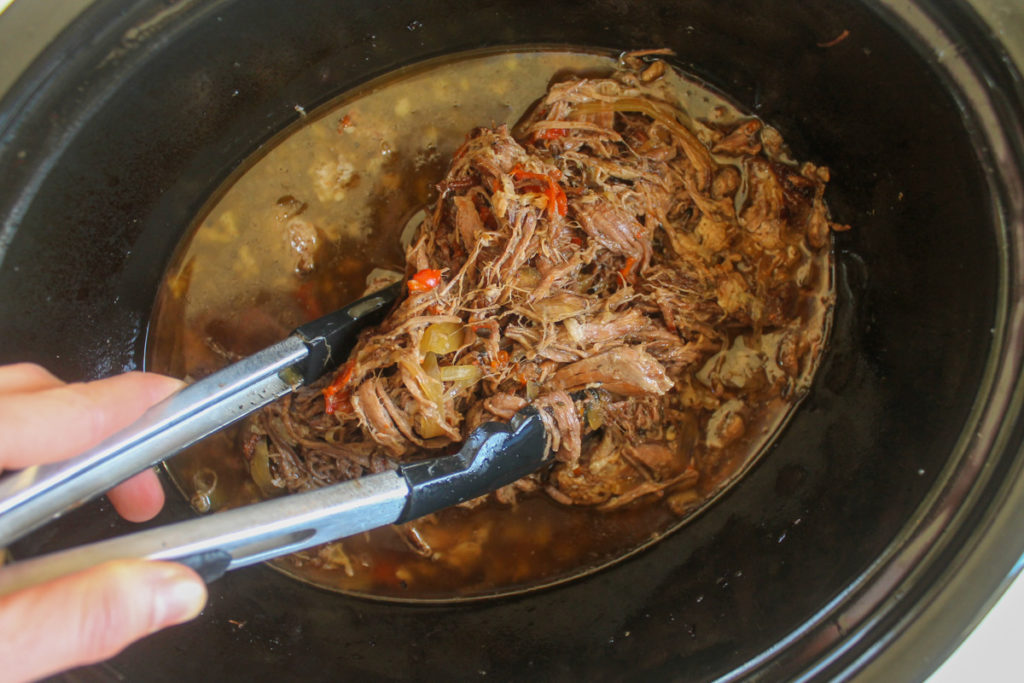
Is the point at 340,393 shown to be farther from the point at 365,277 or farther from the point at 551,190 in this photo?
the point at 551,190

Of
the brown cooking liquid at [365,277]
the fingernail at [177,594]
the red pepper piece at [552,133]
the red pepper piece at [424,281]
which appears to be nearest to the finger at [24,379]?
the brown cooking liquid at [365,277]

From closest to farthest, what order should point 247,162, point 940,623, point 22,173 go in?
point 940,623, point 22,173, point 247,162

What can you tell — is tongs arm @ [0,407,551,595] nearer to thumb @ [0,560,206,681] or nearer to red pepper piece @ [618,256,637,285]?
thumb @ [0,560,206,681]

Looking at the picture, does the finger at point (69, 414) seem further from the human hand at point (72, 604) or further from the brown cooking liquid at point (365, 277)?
the brown cooking liquid at point (365, 277)

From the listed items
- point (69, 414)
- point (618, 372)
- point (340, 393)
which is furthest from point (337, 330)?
point (618, 372)

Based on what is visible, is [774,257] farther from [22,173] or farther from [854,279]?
[22,173]

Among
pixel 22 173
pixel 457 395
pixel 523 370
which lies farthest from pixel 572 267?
pixel 22 173

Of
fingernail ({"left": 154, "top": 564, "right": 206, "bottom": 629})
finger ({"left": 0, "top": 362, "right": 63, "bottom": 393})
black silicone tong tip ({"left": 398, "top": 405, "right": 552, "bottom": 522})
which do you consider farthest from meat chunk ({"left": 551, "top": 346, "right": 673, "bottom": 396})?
finger ({"left": 0, "top": 362, "right": 63, "bottom": 393})
